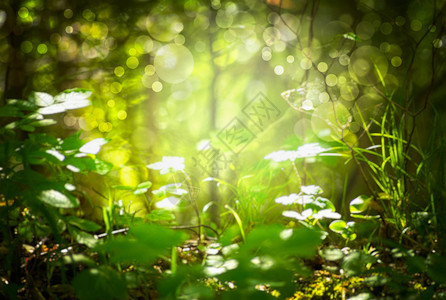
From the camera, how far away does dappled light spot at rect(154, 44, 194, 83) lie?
1.94 metres

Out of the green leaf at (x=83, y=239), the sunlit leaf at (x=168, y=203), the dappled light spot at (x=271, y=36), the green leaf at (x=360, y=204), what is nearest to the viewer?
the green leaf at (x=83, y=239)

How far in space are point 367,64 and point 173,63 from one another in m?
1.06

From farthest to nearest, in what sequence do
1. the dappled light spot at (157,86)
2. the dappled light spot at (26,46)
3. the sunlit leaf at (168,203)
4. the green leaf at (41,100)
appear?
1. the dappled light spot at (157,86)
2. the dappled light spot at (26,46)
3. the sunlit leaf at (168,203)
4. the green leaf at (41,100)

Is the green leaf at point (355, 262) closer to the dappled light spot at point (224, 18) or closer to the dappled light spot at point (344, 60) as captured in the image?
the dappled light spot at point (344, 60)

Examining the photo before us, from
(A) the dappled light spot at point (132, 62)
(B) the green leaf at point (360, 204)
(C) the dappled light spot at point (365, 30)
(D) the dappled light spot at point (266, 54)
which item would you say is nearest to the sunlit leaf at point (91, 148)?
(B) the green leaf at point (360, 204)

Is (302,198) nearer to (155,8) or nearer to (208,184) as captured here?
(208,184)

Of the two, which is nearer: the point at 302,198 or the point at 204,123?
the point at 302,198

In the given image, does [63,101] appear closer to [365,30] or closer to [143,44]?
[143,44]

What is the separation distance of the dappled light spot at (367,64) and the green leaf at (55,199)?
1.49 m

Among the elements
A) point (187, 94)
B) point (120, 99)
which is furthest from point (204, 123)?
point (120, 99)

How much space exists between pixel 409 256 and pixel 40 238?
1.26 m

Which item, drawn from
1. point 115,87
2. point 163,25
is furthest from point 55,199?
point 163,25

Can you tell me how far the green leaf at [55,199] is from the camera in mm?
772

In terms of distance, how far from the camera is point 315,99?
1.60 metres
